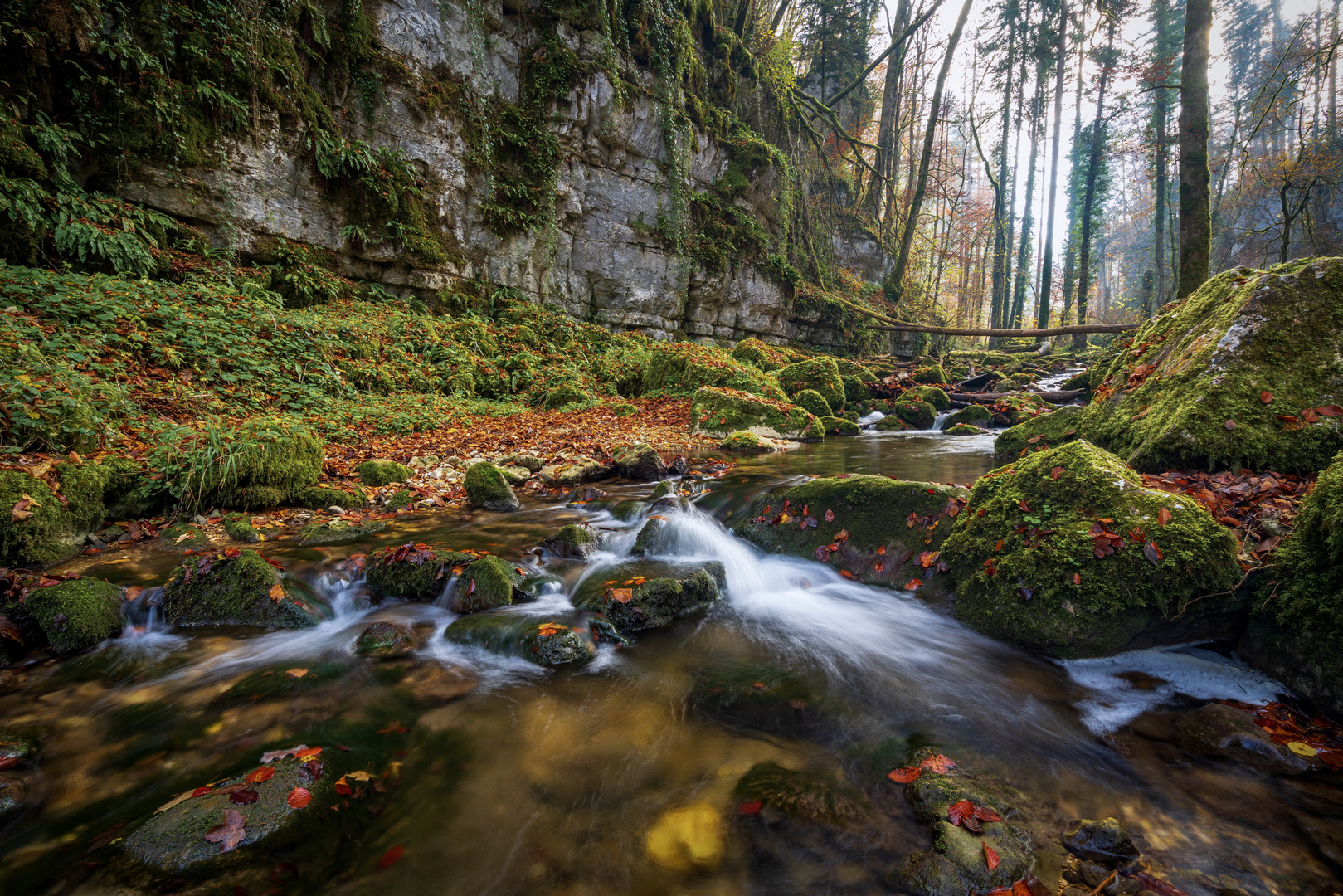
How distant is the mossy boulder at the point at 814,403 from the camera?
1344 cm

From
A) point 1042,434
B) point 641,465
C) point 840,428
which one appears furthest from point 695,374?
point 1042,434

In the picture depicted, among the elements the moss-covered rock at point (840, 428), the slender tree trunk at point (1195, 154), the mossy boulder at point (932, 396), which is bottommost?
the moss-covered rock at point (840, 428)

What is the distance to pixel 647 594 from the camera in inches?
155

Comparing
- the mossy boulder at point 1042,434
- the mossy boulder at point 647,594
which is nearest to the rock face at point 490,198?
the mossy boulder at point 647,594

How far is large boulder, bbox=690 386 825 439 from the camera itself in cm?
1108

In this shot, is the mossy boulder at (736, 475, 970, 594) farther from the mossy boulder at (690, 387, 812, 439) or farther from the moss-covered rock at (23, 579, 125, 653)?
the mossy boulder at (690, 387, 812, 439)

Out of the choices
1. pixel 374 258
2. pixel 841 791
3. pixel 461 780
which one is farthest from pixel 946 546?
pixel 374 258

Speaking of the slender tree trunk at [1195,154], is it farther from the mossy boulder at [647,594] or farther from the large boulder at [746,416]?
the mossy boulder at [647,594]

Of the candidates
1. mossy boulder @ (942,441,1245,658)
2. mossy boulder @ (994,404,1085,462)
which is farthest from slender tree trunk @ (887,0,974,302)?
mossy boulder @ (942,441,1245,658)

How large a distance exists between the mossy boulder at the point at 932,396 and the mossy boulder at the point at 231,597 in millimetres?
14021

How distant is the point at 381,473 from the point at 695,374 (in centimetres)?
855

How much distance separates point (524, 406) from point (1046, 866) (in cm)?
1085

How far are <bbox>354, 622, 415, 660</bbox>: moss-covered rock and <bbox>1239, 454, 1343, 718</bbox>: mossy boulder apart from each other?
514 cm

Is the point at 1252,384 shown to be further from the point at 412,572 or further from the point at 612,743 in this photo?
the point at 412,572
